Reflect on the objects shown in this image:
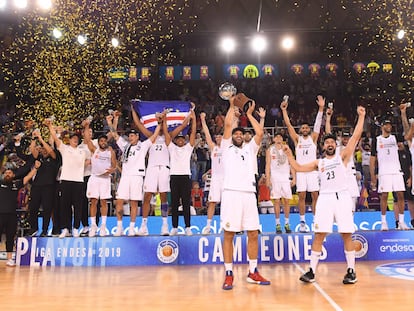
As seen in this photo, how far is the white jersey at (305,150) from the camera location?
9352mm

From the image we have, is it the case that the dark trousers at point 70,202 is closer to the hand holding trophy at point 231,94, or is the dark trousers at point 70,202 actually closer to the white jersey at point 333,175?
the hand holding trophy at point 231,94

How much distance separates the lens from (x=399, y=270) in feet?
26.2


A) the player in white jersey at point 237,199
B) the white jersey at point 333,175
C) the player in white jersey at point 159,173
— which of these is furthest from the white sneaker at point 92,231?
the white jersey at point 333,175

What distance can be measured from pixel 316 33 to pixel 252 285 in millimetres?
20441

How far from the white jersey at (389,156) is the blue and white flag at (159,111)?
4984mm

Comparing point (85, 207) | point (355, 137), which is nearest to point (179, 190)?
point (85, 207)

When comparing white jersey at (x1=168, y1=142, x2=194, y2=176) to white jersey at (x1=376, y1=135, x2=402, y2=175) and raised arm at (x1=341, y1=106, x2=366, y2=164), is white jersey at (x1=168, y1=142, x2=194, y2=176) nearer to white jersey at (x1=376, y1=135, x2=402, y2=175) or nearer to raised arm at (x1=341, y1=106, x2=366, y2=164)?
raised arm at (x1=341, y1=106, x2=366, y2=164)

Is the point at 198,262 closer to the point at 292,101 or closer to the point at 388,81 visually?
the point at 292,101

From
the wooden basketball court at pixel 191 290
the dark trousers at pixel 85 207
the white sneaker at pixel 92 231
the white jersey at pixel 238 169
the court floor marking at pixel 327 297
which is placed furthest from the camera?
the dark trousers at pixel 85 207

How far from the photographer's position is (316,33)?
957 inches

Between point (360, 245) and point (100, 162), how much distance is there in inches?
232

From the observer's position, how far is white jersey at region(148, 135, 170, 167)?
9273mm

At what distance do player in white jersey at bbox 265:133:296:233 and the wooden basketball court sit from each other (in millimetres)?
1355

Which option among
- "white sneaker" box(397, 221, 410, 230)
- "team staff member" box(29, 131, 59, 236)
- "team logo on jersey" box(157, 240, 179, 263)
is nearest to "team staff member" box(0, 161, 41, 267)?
"team staff member" box(29, 131, 59, 236)
